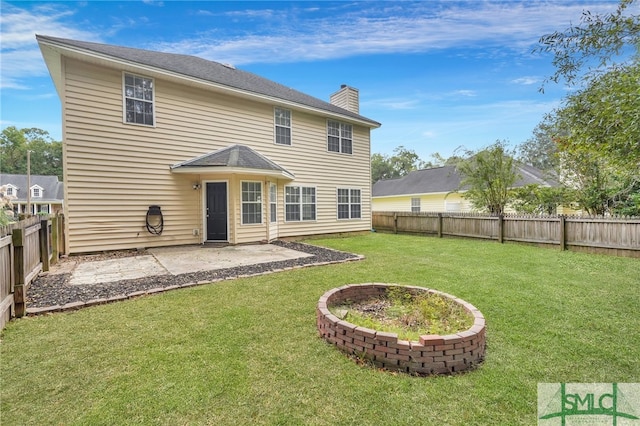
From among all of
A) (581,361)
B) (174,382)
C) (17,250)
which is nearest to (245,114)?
(17,250)

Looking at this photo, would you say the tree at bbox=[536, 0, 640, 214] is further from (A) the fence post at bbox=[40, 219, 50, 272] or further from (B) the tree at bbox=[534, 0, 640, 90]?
(A) the fence post at bbox=[40, 219, 50, 272]

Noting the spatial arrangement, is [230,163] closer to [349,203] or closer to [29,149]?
[349,203]

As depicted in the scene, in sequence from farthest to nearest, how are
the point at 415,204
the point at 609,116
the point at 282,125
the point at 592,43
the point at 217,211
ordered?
1. the point at 415,204
2. the point at 282,125
3. the point at 217,211
4. the point at 592,43
5. the point at 609,116

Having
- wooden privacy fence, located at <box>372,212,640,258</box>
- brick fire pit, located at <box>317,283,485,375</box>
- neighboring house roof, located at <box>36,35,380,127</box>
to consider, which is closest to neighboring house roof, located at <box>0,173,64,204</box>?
neighboring house roof, located at <box>36,35,380,127</box>

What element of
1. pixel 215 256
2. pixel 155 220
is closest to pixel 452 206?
pixel 215 256

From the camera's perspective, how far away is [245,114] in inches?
392

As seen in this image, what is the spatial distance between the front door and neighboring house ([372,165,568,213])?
46.0 feet

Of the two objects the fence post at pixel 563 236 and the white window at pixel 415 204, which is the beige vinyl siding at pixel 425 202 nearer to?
the white window at pixel 415 204

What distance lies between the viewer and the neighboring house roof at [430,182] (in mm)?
18991

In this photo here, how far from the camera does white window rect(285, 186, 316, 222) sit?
10883 millimetres

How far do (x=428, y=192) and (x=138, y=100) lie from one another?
18.7 metres

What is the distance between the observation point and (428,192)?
2102cm

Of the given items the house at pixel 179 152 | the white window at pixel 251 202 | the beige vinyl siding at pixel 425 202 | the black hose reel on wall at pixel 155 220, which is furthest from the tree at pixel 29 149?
the white window at pixel 251 202

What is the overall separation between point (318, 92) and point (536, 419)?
54.2 feet
